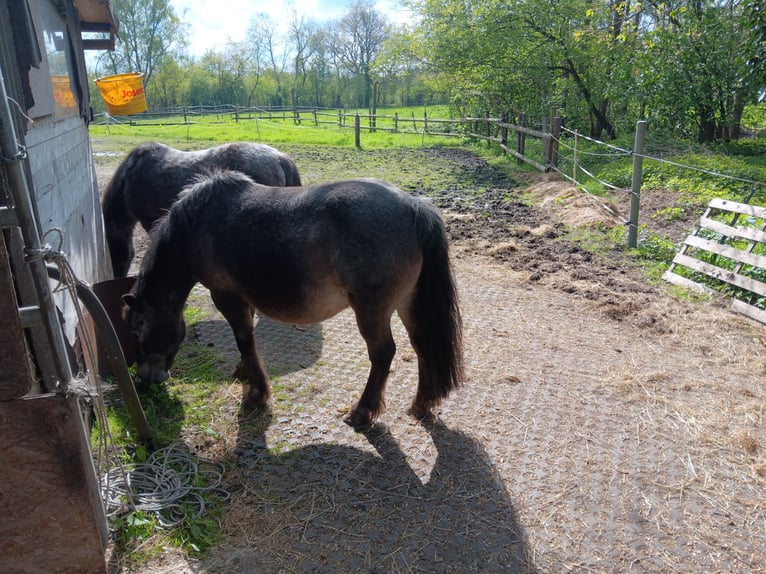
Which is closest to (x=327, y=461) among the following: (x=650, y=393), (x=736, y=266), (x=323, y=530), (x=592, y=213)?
(x=323, y=530)

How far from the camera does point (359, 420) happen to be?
3.41 meters

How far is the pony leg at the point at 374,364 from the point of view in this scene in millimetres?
3205

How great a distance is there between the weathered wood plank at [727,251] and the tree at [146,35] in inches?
1776

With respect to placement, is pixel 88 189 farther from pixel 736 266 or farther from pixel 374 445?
pixel 736 266

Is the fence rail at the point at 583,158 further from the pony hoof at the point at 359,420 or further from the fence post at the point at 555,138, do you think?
the pony hoof at the point at 359,420

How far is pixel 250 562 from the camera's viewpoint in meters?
2.38

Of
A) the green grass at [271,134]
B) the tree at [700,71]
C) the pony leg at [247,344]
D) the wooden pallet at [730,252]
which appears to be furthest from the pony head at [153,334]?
the green grass at [271,134]

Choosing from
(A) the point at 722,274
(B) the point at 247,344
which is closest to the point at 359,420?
(B) the point at 247,344

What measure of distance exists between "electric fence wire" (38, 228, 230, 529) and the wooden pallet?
499cm

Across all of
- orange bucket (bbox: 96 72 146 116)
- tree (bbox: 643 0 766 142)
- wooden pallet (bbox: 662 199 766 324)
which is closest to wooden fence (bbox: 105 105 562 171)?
tree (bbox: 643 0 766 142)

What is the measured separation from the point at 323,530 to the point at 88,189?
4248mm

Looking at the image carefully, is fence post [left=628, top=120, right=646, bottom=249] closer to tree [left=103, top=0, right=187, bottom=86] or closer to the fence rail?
the fence rail

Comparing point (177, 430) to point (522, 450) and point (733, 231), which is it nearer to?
point (522, 450)

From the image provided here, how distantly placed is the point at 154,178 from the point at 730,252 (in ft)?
20.1
